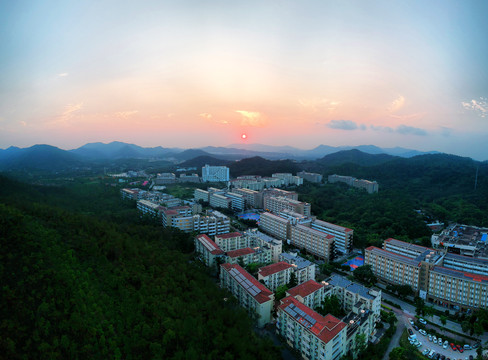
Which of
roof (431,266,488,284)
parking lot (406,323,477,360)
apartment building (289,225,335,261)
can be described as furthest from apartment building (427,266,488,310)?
apartment building (289,225,335,261)

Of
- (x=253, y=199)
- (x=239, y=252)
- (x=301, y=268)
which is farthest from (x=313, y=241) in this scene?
(x=253, y=199)

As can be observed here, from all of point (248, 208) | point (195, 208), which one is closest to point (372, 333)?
point (195, 208)

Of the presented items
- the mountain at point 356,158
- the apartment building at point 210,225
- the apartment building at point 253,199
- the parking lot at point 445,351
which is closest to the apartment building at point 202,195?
the apartment building at point 253,199

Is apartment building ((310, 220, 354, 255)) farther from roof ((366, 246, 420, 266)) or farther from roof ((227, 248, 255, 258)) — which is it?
roof ((227, 248, 255, 258))

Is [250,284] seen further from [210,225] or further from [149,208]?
[149,208]

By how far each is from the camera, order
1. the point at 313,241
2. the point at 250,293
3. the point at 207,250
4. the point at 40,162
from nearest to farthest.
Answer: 1. the point at 250,293
2. the point at 207,250
3. the point at 313,241
4. the point at 40,162
